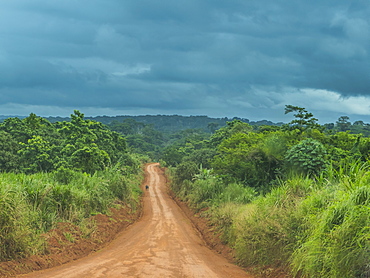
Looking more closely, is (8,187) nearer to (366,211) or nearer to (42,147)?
(366,211)

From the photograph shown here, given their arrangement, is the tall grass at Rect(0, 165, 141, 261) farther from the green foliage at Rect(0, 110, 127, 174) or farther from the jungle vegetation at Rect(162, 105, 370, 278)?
the jungle vegetation at Rect(162, 105, 370, 278)

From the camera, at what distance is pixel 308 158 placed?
17734mm

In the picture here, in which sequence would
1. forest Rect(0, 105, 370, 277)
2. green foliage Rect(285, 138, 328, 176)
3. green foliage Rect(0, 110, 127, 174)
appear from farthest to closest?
1. green foliage Rect(0, 110, 127, 174)
2. green foliage Rect(285, 138, 328, 176)
3. forest Rect(0, 105, 370, 277)

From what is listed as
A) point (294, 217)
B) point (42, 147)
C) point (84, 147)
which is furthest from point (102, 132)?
point (294, 217)

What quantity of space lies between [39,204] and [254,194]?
37.8 ft

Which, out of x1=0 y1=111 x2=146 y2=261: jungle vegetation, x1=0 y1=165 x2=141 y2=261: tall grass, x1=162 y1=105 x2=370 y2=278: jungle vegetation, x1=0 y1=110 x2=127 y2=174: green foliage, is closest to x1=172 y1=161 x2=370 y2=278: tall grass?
x1=162 y1=105 x2=370 y2=278: jungle vegetation

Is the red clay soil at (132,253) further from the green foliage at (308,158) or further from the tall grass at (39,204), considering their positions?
the green foliage at (308,158)

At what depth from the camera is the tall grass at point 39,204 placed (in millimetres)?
10359

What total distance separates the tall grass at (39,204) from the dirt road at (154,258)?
1.22m

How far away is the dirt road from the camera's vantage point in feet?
34.0

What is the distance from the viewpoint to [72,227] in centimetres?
1495

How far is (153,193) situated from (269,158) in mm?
23189

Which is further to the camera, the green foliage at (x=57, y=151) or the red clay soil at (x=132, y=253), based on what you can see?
the green foliage at (x=57, y=151)

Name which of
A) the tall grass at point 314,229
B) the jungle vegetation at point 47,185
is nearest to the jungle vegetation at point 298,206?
the tall grass at point 314,229
